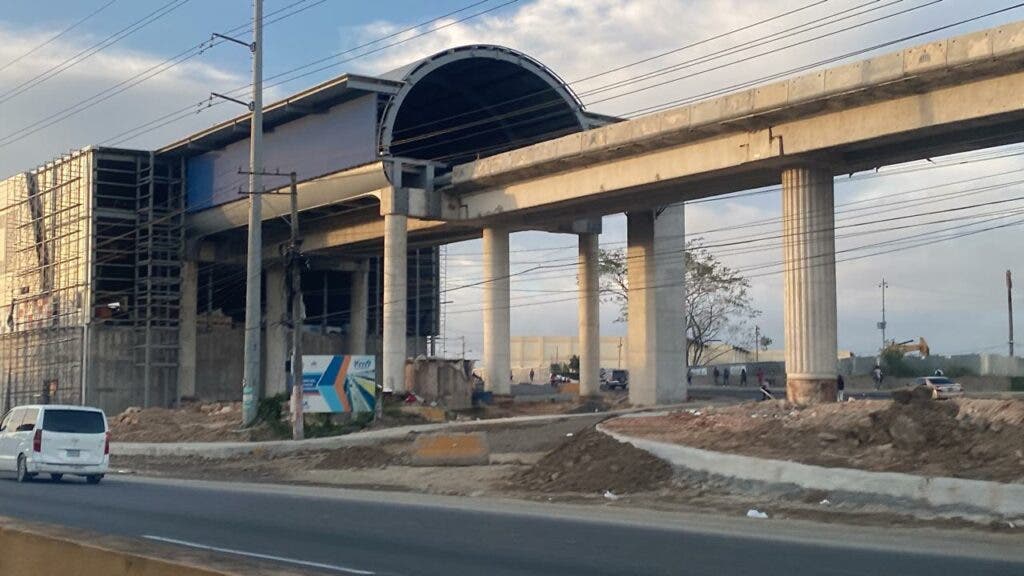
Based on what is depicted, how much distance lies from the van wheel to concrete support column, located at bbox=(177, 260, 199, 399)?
4041 centimetres

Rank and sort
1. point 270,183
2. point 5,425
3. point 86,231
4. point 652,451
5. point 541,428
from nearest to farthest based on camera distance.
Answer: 1. point 652,451
2. point 5,425
3. point 541,428
4. point 270,183
5. point 86,231

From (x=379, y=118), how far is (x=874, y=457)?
32.6 metres

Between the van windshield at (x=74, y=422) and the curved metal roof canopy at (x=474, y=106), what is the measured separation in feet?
78.6

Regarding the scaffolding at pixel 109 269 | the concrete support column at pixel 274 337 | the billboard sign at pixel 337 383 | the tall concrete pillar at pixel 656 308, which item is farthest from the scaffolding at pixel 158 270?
the tall concrete pillar at pixel 656 308

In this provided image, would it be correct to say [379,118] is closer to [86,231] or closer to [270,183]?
[270,183]

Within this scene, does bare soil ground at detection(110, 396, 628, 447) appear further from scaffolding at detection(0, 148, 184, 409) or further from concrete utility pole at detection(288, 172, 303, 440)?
scaffolding at detection(0, 148, 184, 409)

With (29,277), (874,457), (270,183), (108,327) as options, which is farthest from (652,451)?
(29,277)

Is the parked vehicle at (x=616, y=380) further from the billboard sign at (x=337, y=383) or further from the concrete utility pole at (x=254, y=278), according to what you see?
the concrete utility pole at (x=254, y=278)

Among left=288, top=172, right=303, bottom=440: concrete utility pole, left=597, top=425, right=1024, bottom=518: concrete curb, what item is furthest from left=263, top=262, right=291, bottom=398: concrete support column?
left=597, top=425, right=1024, bottom=518: concrete curb

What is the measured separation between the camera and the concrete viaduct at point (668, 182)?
1337 inches

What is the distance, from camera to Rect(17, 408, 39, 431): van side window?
2834 centimetres

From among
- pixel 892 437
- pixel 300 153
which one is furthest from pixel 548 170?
pixel 892 437

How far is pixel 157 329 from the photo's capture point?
223 ft

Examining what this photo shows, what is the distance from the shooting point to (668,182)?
43219 mm
